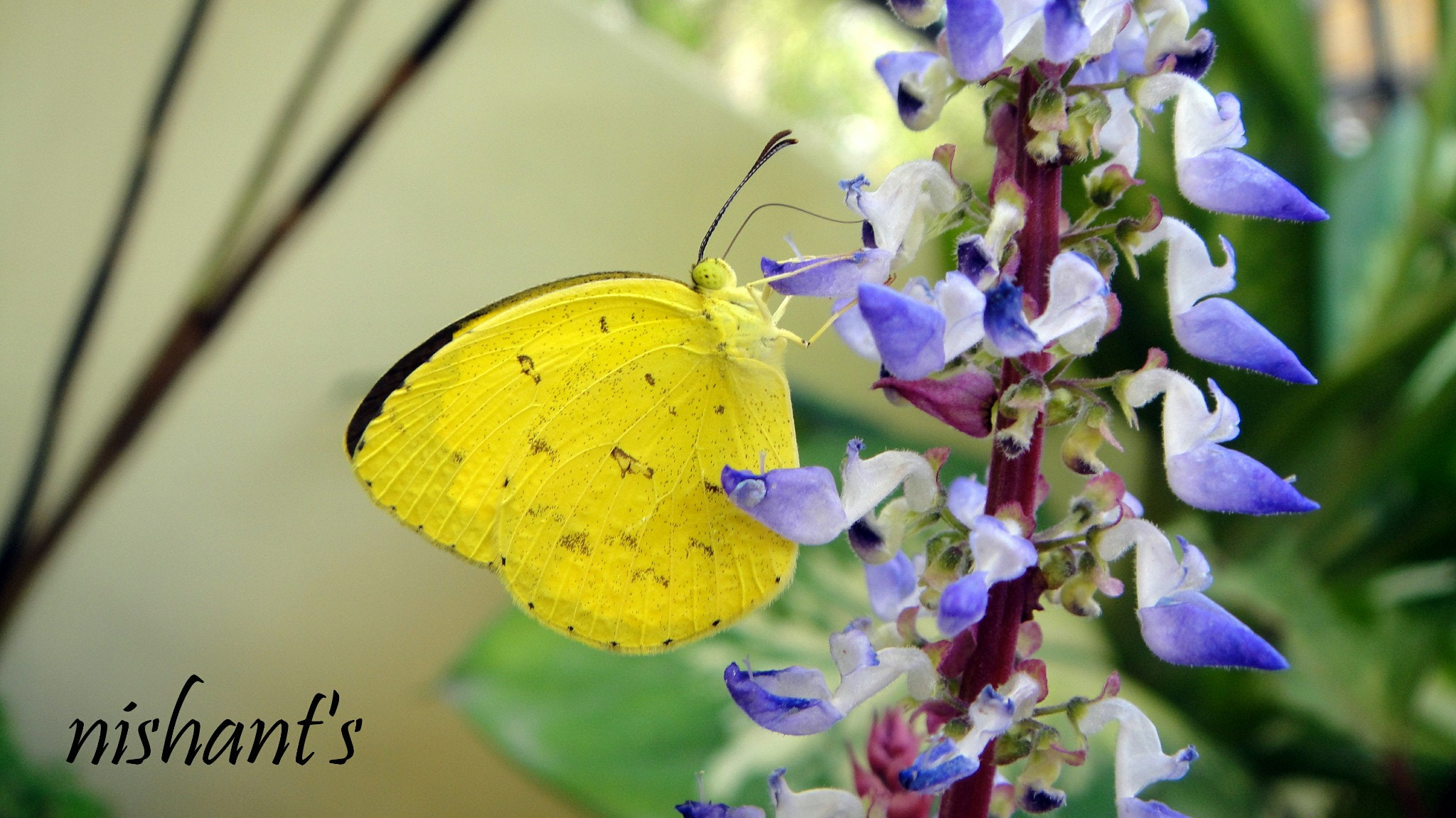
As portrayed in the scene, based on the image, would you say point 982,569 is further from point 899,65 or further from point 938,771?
point 899,65

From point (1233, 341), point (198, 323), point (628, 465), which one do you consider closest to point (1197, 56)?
point (1233, 341)

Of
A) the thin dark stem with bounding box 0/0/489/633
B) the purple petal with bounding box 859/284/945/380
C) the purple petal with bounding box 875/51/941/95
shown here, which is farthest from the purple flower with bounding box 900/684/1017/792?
the thin dark stem with bounding box 0/0/489/633

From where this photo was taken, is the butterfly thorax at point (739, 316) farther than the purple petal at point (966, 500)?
Yes

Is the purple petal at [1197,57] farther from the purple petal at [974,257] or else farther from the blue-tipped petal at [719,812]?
the blue-tipped petal at [719,812]

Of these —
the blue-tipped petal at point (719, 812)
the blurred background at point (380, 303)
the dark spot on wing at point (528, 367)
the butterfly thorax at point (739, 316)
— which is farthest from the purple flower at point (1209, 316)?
the blurred background at point (380, 303)

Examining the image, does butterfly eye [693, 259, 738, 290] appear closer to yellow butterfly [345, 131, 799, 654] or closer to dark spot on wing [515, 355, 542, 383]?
yellow butterfly [345, 131, 799, 654]

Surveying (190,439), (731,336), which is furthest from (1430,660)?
(190,439)
